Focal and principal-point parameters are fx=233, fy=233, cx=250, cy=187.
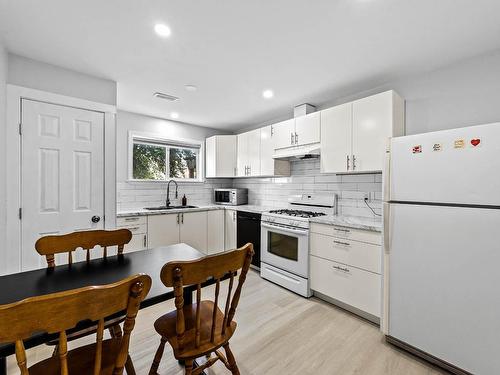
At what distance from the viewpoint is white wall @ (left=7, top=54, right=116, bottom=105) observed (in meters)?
2.11

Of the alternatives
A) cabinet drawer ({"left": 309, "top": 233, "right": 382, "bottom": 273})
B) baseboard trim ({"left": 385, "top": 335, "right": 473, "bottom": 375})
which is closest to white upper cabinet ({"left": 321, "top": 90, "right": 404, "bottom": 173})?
cabinet drawer ({"left": 309, "top": 233, "right": 382, "bottom": 273})

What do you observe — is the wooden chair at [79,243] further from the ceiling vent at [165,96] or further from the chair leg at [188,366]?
the ceiling vent at [165,96]

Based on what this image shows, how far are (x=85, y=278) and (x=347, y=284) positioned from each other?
87.9 inches

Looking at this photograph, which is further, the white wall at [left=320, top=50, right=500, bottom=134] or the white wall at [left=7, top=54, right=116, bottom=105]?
the white wall at [left=7, top=54, right=116, bottom=105]

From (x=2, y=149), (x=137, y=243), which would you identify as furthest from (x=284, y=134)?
(x=2, y=149)

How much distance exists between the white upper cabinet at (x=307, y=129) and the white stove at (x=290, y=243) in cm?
80

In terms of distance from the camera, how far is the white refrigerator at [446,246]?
1470 millimetres

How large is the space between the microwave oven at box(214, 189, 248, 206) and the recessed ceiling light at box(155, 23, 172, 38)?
9.22 ft

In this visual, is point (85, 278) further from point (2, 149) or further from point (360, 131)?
point (360, 131)

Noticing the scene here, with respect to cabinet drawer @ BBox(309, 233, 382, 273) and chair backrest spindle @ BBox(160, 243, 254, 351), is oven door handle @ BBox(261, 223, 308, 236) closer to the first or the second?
cabinet drawer @ BBox(309, 233, 382, 273)

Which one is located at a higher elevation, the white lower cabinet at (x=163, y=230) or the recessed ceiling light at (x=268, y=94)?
the recessed ceiling light at (x=268, y=94)

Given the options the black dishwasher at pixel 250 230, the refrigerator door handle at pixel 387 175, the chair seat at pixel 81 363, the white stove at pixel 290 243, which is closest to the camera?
the chair seat at pixel 81 363

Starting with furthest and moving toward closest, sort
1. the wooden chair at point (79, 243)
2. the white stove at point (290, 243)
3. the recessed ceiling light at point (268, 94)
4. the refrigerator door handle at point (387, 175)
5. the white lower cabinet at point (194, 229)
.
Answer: the white lower cabinet at point (194, 229) → the recessed ceiling light at point (268, 94) → the white stove at point (290, 243) → the refrigerator door handle at point (387, 175) → the wooden chair at point (79, 243)

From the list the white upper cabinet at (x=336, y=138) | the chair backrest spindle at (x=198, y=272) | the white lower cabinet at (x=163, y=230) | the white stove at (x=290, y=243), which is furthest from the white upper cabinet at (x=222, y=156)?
the chair backrest spindle at (x=198, y=272)
